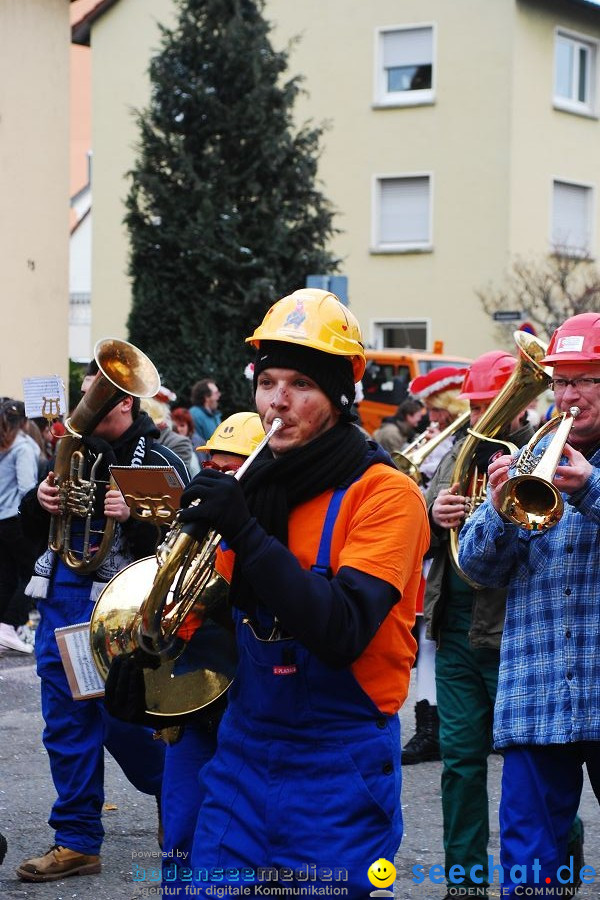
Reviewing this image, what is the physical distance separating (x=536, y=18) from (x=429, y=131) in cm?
301

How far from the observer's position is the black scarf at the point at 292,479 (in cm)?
318

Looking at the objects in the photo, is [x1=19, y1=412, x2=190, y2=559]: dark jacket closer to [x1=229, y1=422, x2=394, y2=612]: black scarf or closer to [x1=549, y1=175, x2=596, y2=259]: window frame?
[x1=229, y1=422, x2=394, y2=612]: black scarf

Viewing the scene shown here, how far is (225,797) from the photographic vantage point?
3221 mm

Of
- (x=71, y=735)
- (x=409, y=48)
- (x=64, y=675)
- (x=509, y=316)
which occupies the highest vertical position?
(x=409, y=48)

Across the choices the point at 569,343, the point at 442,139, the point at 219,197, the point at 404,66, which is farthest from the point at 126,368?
the point at 404,66

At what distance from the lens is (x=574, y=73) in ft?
91.6

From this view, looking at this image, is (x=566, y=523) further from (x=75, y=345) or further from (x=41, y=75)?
(x=75, y=345)

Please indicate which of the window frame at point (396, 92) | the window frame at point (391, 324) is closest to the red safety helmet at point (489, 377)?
the window frame at point (391, 324)

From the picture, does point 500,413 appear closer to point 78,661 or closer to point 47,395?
point 78,661

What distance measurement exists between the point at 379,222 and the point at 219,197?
317 inches

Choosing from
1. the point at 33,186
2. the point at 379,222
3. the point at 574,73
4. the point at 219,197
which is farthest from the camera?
the point at 574,73

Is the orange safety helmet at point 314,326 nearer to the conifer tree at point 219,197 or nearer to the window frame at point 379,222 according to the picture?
the conifer tree at point 219,197

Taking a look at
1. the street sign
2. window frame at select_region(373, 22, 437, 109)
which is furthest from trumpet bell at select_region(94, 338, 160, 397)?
window frame at select_region(373, 22, 437, 109)

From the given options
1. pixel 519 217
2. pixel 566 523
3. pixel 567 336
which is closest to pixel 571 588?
pixel 566 523
